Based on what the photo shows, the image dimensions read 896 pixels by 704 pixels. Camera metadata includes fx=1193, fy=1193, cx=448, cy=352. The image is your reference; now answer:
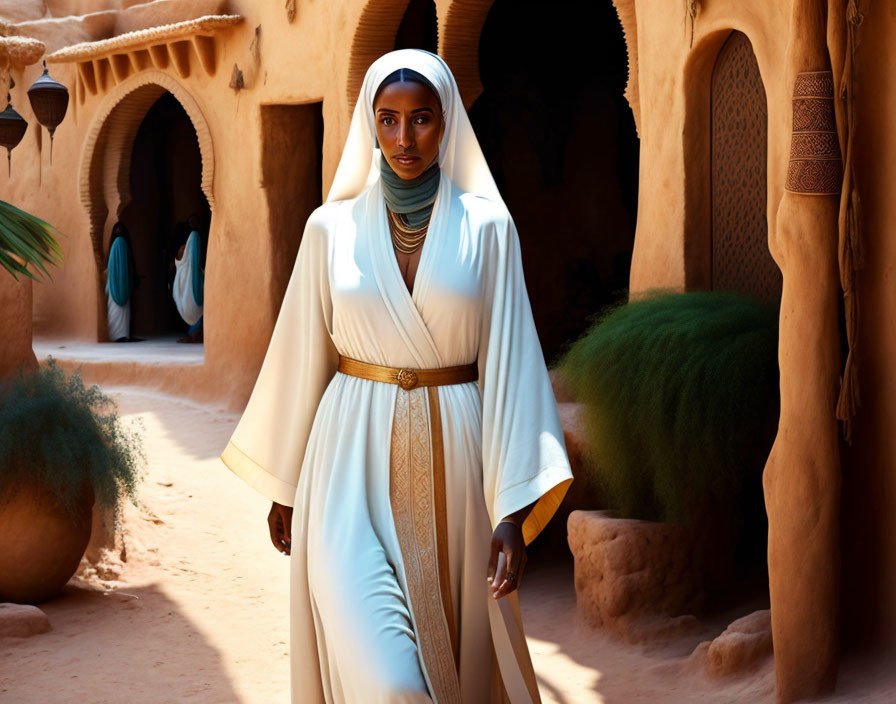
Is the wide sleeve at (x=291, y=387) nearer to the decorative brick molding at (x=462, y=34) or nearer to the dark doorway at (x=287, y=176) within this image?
the decorative brick molding at (x=462, y=34)

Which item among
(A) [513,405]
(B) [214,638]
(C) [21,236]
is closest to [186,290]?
(B) [214,638]

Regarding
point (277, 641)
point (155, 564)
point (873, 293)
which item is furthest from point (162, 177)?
point (873, 293)

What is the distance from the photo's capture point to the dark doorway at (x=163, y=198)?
680 inches

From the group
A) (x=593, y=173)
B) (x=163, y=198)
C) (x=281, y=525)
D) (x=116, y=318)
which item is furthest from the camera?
(x=163, y=198)

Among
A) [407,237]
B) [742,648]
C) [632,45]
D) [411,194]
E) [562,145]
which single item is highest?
[632,45]

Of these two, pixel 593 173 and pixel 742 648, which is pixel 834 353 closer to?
pixel 742 648

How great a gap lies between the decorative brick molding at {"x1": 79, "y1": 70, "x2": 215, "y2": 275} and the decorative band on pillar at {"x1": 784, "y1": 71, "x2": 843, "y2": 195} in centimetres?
1104

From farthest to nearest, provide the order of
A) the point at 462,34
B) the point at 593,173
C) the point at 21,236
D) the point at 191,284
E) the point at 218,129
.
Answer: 1. the point at 191,284
2. the point at 593,173
3. the point at 218,129
4. the point at 462,34
5. the point at 21,236

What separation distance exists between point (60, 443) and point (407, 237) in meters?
4.11

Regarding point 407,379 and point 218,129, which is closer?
point 407,379

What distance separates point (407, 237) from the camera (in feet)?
9.79

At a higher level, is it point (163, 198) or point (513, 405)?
point (163, 198)

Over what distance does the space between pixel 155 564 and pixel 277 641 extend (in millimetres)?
1582

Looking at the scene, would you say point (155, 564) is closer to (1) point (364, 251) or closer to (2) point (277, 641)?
(2) point (277, 641)
